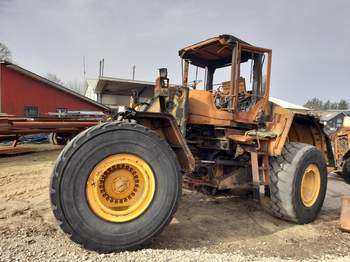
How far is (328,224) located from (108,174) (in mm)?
3687

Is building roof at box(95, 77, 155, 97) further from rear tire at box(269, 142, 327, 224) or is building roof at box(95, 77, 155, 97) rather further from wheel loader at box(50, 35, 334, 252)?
rear tire at box(269, 142, 327, 224)

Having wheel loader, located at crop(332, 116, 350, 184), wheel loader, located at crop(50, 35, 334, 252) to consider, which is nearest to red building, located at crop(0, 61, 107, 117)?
wheel loader, located at crop(332, 116, 350, 184)

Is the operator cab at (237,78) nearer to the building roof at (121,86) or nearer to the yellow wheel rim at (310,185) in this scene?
the yellow wheel rim at (310,185)

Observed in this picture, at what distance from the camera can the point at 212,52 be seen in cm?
588

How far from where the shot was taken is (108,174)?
3.66 metres

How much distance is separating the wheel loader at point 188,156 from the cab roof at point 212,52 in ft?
0.06

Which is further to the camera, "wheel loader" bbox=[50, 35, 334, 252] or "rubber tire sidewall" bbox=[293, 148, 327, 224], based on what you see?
"rubber tire sidewall" bbox=[293, 148, 327, 224]

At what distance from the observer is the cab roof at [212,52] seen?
5234 millimetres

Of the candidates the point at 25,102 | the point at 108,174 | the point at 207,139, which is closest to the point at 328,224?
the point at 207,139

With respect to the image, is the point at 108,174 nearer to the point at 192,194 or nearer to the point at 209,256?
the point at 209,256

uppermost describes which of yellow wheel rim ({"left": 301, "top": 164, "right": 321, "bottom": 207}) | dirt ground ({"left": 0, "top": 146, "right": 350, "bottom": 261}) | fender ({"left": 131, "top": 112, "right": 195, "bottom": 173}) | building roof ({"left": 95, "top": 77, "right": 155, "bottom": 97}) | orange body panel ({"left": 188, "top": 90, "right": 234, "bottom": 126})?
building roof ({"left": 95, "top": 77, "right": 155, "bottom": 97})

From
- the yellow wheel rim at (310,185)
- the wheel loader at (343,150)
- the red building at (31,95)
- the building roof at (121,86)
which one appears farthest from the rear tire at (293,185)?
the red building at (31,95)

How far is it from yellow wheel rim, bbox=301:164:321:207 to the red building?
16459mm

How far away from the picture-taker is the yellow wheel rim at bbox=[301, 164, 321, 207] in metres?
5.46
